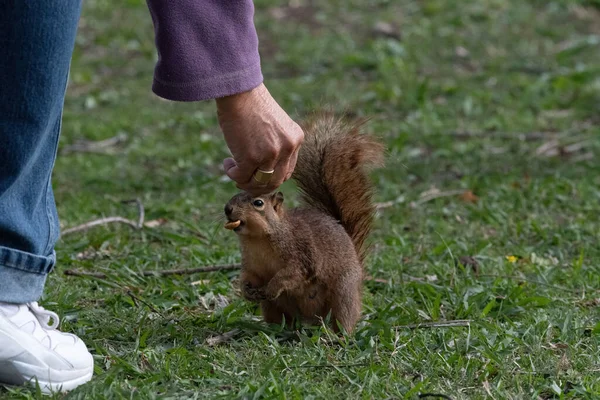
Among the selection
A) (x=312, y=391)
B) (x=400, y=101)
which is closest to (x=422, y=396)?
(x=312, y=391)

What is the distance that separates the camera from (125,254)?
129 inches

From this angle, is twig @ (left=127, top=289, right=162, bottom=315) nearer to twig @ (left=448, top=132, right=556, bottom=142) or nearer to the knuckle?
the knuckle

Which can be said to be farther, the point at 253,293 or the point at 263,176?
the point at 253,293

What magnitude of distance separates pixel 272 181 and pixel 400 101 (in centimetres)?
374

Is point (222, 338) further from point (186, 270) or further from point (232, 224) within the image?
point (186, 270)

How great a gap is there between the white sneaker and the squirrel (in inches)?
20.4

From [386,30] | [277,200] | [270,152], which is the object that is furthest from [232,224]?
[386,30]

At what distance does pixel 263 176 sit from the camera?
2.21 m

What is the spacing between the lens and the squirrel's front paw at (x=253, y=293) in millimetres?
2475

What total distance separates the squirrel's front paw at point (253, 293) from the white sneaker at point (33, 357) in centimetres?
52

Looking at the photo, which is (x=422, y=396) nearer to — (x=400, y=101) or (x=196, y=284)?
(x=196, y=284)

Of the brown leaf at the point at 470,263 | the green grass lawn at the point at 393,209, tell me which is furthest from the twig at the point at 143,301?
the brown leaf at the point at 470,263

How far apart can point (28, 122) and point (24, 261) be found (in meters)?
0.31

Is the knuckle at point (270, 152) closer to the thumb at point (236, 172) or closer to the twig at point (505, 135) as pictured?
the thumb at point (236, 172)
